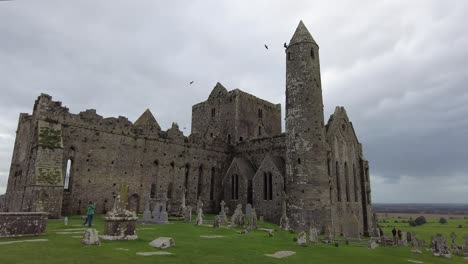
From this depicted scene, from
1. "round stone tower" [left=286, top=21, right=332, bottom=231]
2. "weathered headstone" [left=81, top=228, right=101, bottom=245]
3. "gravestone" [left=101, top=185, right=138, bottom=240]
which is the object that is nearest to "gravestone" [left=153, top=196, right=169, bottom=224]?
"gravestone" [left=101, top=185, right=138, bottom=240]

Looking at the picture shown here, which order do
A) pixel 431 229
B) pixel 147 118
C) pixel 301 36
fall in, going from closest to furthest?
pixel 301 36 → pixel 147 118 → pixel 431 229

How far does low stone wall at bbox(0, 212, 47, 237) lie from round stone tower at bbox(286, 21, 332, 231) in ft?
64.2

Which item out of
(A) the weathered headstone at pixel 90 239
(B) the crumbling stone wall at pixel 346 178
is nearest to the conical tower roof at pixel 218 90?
(B) the crumbling stone wall at pixel 346 178

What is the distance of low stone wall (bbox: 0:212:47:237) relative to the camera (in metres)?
12.7

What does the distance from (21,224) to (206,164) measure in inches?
955

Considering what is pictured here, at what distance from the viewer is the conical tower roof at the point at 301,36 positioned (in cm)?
3072

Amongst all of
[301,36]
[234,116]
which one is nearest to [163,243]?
[301,36]

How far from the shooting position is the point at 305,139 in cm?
2842

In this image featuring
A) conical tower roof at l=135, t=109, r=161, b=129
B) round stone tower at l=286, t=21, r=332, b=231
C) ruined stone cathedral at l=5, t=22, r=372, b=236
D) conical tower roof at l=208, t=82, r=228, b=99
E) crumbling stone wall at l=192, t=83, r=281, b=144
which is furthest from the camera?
conical tower roof at l=208, t=82, r=228, b=99

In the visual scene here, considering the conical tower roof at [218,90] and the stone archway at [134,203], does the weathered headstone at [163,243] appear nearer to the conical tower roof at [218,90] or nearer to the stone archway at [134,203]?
the stone archway at [134,203]

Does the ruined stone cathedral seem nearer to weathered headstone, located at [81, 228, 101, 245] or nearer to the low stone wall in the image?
the low stone wall

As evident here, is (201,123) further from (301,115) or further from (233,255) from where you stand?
(233,255)

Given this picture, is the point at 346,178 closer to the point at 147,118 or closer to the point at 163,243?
the point at 147,118

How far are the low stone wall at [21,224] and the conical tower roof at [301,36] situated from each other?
1021 inches
